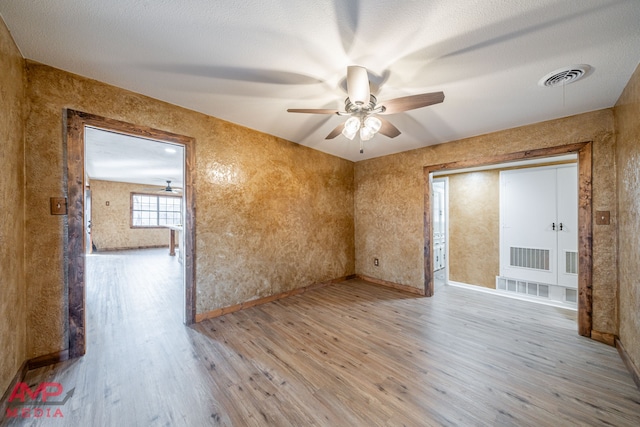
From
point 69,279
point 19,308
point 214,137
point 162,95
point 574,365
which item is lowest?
point 574,365

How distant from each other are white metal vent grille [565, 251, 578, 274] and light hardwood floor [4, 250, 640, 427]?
2.24 feet

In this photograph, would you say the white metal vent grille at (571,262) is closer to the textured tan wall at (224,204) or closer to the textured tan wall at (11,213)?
the textured tan wall at (224,204)

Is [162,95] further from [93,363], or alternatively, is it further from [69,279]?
[93,363]

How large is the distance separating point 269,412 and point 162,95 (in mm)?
2797

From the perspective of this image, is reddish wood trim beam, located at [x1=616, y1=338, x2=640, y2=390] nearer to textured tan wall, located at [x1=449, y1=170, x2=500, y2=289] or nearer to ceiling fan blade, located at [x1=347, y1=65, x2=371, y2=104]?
textured tan wall, located at [x1=449, y1=170, x2=500, y2=289]

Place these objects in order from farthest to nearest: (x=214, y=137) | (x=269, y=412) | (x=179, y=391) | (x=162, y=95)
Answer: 1. (x=214, y=137)
2. (x=162, y=95)
3. (x=179, y=391)
4. (x=269, y=412)

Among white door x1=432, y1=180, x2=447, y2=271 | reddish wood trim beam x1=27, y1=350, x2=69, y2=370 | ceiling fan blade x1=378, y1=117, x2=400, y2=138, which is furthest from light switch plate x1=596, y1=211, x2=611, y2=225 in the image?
reddish wood trim beam x1=27, y1=350, x2=69, y2=370

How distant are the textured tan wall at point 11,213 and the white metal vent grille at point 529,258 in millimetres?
5600

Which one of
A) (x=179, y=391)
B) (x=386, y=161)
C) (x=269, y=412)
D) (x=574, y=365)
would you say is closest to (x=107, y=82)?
(x=179, y=391)

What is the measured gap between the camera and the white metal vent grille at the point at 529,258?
352 cm

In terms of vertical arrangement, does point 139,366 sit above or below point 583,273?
below

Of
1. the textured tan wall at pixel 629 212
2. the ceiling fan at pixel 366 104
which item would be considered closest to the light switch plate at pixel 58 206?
the ceiling fan at pixel 366 104

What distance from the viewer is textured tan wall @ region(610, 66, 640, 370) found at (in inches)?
69.0

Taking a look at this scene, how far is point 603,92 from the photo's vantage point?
6.68 ft
